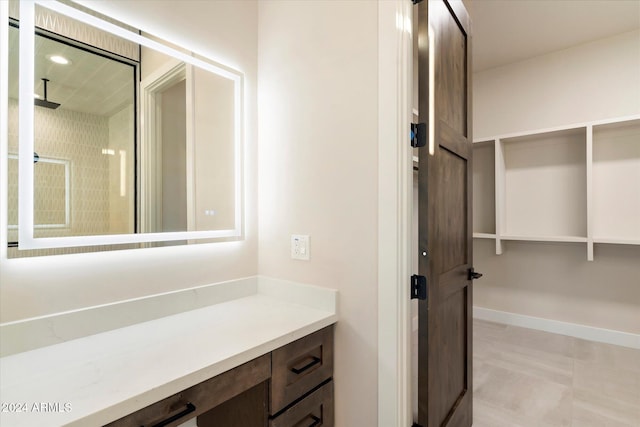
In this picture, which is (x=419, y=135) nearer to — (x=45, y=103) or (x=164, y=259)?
(x=164, y=259)

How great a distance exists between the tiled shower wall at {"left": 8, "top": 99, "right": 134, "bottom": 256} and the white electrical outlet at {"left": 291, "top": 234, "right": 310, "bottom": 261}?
71cm

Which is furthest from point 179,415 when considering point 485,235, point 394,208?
point 485,235

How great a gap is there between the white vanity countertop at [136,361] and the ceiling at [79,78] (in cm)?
86

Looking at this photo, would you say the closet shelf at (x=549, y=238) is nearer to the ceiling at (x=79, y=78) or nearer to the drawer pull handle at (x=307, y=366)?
the drawer pull handle at (x=307, y=366)

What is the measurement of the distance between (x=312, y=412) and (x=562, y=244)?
3044 millimetres

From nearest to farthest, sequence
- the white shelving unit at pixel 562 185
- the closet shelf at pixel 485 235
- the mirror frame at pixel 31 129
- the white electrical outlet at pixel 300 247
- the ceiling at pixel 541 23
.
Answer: the mirror frame at pixel 31 129 < the white electrical outlet at pixel 300 247 < the ceiling at pixel 541 23 < the white shelving unit at pixel 562 185 < the closet shelf at pixel 485 235

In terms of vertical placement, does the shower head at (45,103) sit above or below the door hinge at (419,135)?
above

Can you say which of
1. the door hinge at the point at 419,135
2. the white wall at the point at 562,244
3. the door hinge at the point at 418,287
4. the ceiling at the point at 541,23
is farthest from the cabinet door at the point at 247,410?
the white wall at the point at 562,244

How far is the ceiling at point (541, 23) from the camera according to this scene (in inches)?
93.0

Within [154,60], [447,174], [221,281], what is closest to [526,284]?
[447,174]

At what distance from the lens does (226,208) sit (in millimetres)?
1607

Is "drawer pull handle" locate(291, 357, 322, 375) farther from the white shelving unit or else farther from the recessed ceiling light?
the white shelving unit

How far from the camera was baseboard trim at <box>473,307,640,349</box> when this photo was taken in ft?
9.06

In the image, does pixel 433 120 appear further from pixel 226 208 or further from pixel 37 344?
pixel 37 344
